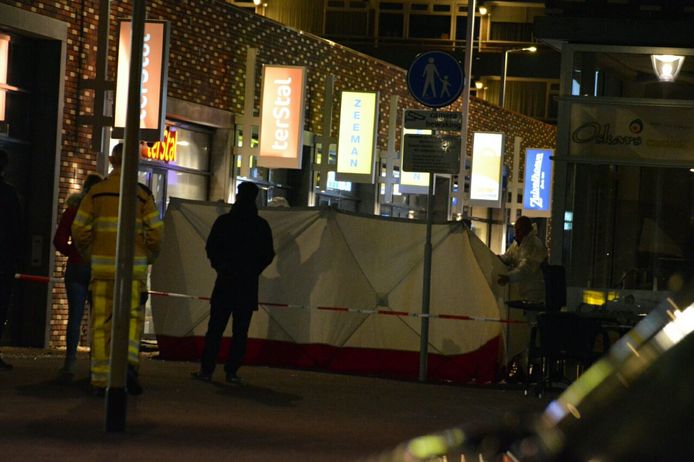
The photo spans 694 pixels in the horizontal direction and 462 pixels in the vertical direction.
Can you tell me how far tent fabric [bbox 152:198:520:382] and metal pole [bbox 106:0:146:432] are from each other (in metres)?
6.81

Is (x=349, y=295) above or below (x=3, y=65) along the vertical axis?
below

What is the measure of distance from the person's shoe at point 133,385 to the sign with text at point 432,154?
468cm

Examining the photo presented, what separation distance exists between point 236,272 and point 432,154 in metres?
2.87

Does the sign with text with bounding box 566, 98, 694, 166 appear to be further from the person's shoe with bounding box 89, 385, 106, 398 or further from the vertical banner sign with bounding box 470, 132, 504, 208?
the vertical banner sign with bounding box 470, 132, 504, 208

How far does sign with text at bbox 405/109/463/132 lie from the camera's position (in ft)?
51.4

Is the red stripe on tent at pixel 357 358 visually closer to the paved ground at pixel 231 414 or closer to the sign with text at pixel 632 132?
the paved ground at pixel 231 414

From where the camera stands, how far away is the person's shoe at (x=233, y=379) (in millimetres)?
13711

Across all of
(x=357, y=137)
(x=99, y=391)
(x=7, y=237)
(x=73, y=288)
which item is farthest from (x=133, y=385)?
(x=357, y=137)

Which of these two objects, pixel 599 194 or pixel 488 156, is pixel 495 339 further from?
pixel 488 156

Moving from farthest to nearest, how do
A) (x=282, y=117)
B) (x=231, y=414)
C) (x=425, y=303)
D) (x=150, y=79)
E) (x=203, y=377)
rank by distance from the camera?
(x=282, y=117), (x=150, y=79), (x=425, y=303), (x=203, y=377), (x=231, y=414)

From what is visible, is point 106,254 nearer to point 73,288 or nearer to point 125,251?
point 73,288

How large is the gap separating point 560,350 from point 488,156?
21.8 m

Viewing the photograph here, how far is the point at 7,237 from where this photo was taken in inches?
520

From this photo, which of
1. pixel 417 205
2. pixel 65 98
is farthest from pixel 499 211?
pixel 65 98
